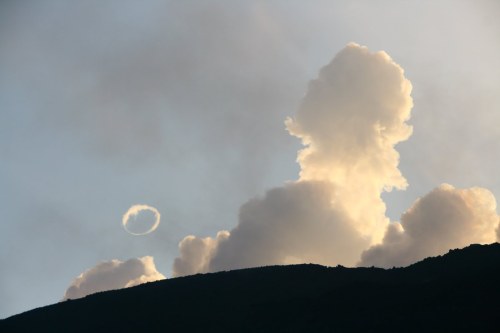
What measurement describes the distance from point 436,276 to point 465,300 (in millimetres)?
8407

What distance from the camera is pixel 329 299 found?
64125 mm

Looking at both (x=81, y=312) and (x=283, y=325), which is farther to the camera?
(x=81, y=312)

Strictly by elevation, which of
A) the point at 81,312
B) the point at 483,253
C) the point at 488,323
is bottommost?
the point at 488,323

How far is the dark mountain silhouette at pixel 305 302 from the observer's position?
5675 cm

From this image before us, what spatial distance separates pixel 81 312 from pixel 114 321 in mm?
6581

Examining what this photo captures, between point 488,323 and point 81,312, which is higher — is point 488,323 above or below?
below

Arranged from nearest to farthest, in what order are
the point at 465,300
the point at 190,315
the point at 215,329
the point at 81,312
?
the point at 465,300
the point at 215,329
the point at 190,315
the point at 81,312

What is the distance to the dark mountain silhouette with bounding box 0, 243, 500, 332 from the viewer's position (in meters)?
56.8

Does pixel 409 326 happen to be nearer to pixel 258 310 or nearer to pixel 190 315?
pixel 258 310

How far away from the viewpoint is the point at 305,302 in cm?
6469

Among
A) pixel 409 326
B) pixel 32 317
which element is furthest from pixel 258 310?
pixel 32 317

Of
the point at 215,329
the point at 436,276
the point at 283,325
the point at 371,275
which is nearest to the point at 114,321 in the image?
the point at 215,329

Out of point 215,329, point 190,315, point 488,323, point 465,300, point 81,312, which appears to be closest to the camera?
point 488,323

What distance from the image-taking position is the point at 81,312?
237ft
